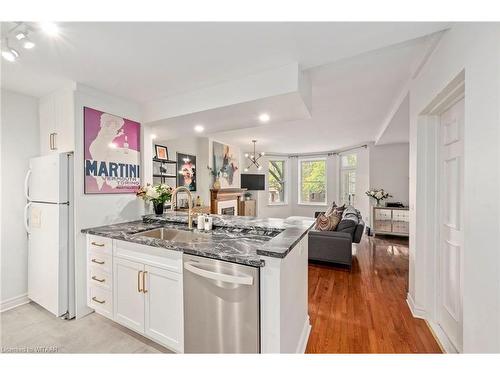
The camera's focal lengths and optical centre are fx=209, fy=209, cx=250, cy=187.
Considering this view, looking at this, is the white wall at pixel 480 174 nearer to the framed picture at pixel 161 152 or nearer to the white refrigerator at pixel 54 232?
the white refrigerator at pixel 54 232

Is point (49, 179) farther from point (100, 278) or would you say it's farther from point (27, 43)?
point (27, 43)

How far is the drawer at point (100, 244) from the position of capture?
2.03 m

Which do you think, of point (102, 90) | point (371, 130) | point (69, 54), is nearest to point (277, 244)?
point (69, 54)

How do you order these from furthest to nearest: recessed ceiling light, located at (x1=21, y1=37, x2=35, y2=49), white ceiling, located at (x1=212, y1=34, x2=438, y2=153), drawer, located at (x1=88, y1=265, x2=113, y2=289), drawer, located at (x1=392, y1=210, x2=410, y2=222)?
1. drawer, located at (x1=392, y1=210, x2=410, y2=222)
2. drawer, located at (x1=88, y1=265, x2=113, y2=289)
3. white ceiling, located at (x1=212, y1=34, x2=438, y2=153)
4. recessed ceiling light, located at (x1=21, y1=37, x2=35, y2=49)

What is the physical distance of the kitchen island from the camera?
1262mm

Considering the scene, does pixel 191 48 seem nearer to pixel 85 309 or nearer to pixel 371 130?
pixel 85 309

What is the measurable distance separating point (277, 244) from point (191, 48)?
162 centimetres

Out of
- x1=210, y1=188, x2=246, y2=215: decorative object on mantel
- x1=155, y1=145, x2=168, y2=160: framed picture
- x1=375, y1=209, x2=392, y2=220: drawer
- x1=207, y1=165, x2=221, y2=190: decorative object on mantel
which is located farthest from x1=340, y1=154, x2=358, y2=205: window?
x1=155, y1=145, x2=168, y2=160: framed picture

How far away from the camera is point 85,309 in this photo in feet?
7.33

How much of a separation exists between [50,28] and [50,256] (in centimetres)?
209

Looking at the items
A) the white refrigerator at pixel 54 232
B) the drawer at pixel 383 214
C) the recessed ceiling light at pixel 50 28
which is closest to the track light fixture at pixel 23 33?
the recessed ceiling light at pixel 50 28

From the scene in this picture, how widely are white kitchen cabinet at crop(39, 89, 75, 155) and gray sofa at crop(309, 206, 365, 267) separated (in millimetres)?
3552

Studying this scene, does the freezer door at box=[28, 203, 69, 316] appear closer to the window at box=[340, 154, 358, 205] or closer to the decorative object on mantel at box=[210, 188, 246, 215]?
the decorative object on mantel at box=[210, 188, 246, 215]

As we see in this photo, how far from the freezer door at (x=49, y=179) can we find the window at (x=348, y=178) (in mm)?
7020
